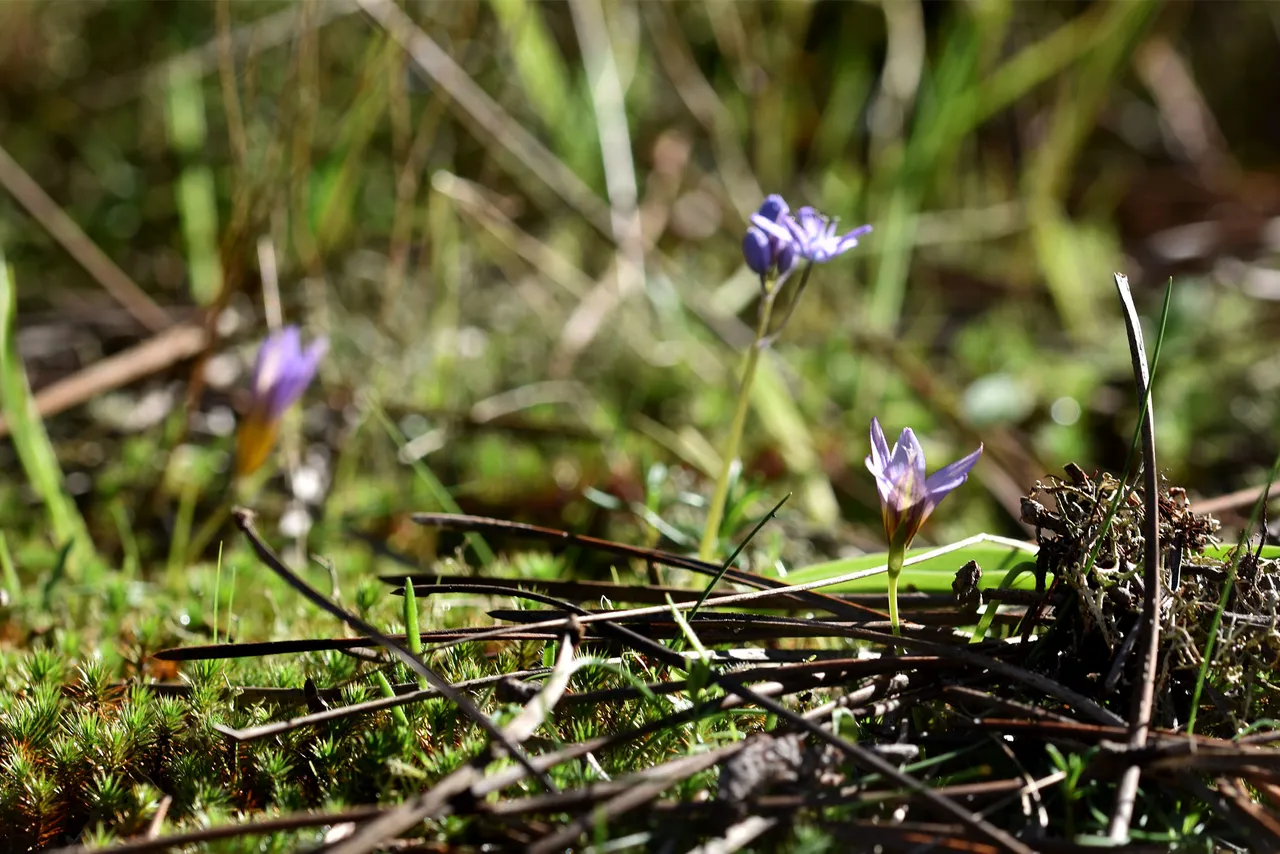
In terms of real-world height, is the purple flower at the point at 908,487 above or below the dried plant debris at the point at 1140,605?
above

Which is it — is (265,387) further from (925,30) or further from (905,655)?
(925,30)

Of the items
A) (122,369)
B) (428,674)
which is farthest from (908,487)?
(122,369)

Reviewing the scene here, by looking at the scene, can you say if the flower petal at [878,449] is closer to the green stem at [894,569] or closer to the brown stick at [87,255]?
the green stem at [894,569]

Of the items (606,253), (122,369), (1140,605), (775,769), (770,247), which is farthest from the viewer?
(606,253)

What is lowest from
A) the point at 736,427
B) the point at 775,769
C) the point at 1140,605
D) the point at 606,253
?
the point at 775,769

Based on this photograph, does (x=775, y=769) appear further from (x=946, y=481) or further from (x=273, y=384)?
(x=273, y=384)

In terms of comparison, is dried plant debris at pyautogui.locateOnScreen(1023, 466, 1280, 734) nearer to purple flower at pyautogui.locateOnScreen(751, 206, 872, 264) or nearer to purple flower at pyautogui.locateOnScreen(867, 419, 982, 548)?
purple flower at pyautogui.locateOnScreen(867, 419, 982, 548)

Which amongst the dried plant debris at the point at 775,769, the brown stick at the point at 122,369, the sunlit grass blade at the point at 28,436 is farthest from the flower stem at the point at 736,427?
the brown stick at the point at 122,369
